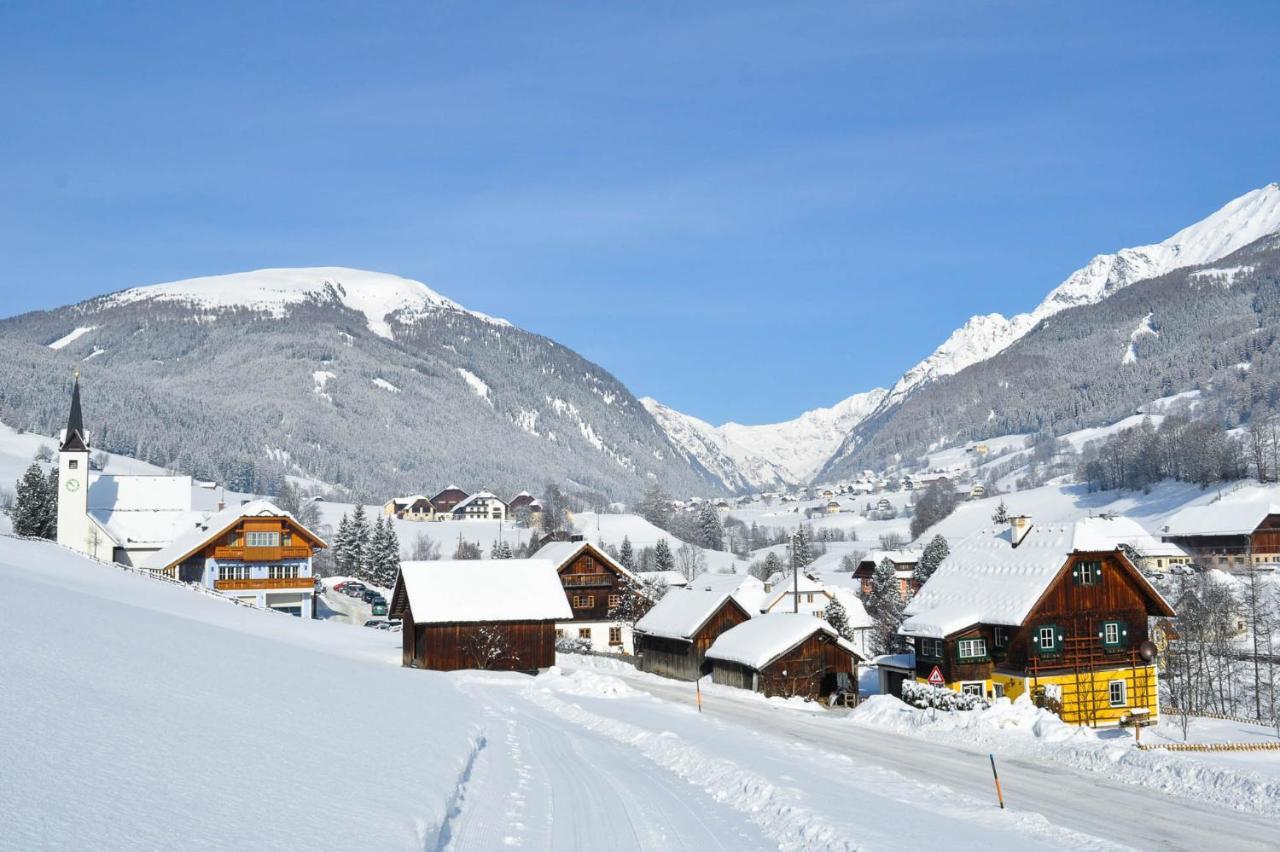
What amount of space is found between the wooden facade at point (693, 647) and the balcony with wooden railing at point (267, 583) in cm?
2937

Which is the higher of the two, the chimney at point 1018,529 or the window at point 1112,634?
the chimney at point 1018,529

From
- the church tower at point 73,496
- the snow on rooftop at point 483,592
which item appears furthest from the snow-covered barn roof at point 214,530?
the snow on rooftop at point 483,592

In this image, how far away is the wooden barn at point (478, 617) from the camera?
53156mm

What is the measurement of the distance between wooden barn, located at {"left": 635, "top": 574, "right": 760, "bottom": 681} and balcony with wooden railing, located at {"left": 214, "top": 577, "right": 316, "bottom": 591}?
90.2 feet

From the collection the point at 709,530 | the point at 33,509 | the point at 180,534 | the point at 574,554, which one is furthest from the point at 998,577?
the point at 709,530

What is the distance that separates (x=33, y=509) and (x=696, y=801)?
259 feet

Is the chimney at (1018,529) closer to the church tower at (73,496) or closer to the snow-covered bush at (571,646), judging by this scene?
the snow-covered bush at (571,646)

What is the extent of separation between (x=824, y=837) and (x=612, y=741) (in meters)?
12.9

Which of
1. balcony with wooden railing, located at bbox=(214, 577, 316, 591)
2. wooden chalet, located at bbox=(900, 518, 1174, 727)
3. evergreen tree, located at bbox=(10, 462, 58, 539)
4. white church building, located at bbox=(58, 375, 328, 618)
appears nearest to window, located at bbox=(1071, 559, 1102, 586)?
wooden chalet, located at bbox=(900, 518, 1174, 727)

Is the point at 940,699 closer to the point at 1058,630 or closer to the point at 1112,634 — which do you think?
the point at 1058,630

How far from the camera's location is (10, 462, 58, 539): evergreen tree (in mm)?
80875

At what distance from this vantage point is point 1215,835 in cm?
1948

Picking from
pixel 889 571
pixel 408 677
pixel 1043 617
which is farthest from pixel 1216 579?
pixel 408 677

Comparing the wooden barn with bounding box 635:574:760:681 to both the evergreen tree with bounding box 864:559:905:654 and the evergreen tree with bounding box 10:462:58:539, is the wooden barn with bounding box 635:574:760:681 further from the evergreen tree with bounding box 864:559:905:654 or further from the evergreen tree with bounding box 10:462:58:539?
the evergreen tree with bounding box 10:462:58:539
